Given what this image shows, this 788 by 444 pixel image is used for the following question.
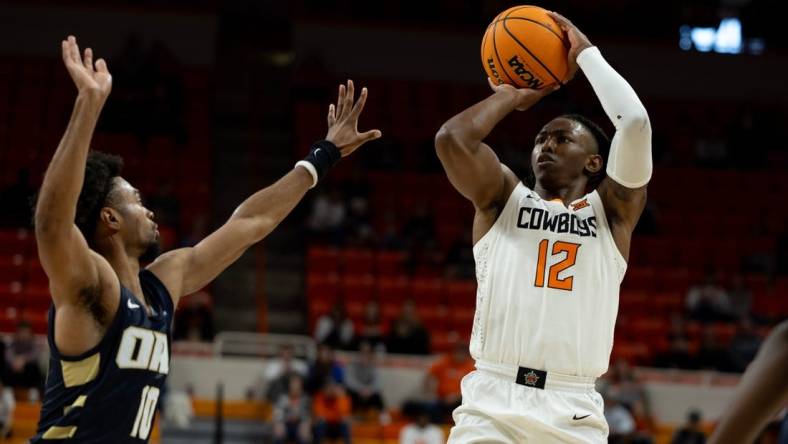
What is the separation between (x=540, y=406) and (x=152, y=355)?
1.56 metres

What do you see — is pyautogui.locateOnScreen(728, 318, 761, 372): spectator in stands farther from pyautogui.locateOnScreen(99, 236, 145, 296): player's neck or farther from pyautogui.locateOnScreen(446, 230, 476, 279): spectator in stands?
pyautogui.locateOnScreen(99, 236, 145, 296): player's neck

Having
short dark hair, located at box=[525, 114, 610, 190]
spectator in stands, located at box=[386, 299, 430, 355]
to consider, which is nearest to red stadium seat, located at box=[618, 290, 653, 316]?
spectator in stands, located at box=[386, 299, 430, 355]

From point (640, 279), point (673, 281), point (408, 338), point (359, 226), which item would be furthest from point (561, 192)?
point (673, 281)

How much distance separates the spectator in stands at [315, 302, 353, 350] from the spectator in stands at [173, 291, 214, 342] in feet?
4.69

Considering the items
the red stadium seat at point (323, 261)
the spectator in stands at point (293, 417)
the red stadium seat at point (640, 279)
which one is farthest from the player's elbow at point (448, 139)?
the red stadium seat at point (640, 279)

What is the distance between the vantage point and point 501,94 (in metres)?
5.25

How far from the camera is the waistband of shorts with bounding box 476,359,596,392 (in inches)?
193

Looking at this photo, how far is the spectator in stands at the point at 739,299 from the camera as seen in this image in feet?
59.5

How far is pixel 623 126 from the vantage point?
5086 mm

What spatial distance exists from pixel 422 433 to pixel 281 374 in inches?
72.1

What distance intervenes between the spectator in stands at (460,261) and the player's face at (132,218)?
13.3 metres

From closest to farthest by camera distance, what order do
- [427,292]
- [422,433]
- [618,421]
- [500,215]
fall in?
[500,215], [422,433], [618,421], [427,292]

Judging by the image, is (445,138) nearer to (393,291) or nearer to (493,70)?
(493,70)

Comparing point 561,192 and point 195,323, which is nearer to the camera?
point 561,192
